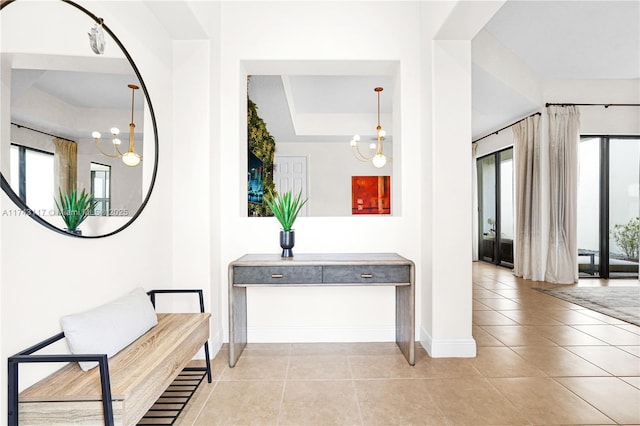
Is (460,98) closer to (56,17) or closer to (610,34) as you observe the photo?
(56,17)

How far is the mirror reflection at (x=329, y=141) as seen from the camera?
5.33 meters

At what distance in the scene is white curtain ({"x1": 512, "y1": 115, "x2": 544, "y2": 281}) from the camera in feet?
17.7

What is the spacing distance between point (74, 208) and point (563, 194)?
18.9 feet

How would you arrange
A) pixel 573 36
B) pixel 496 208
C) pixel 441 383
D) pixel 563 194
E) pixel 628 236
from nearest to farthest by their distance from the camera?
pixel 441 383
pixel 573 36
pixel 563 194
pixel 628 236
pixel 496 208

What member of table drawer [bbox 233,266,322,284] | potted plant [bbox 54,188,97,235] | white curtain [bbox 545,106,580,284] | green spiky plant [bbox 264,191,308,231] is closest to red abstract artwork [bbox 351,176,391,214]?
white curtain [bbox 545,106,580,284]

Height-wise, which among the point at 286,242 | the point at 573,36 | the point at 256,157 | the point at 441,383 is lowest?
the point at 441,383

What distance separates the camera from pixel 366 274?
2525 millimetres

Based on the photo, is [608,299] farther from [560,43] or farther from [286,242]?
[286,242]

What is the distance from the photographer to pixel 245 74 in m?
3.10

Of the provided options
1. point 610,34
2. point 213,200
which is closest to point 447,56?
point 213,200

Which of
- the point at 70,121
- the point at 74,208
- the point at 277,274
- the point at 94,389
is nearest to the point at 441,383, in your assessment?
the point at 277,274

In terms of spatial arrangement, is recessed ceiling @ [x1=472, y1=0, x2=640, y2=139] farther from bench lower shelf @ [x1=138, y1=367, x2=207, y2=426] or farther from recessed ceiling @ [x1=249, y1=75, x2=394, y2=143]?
bench lower shelf @ [x1=138, y1=367, x2=207, y2=426]

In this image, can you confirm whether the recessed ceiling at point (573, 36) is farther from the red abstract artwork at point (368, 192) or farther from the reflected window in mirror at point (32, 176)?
the reflected window in mirror at point (32, 176)

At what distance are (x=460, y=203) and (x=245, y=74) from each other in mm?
2053
